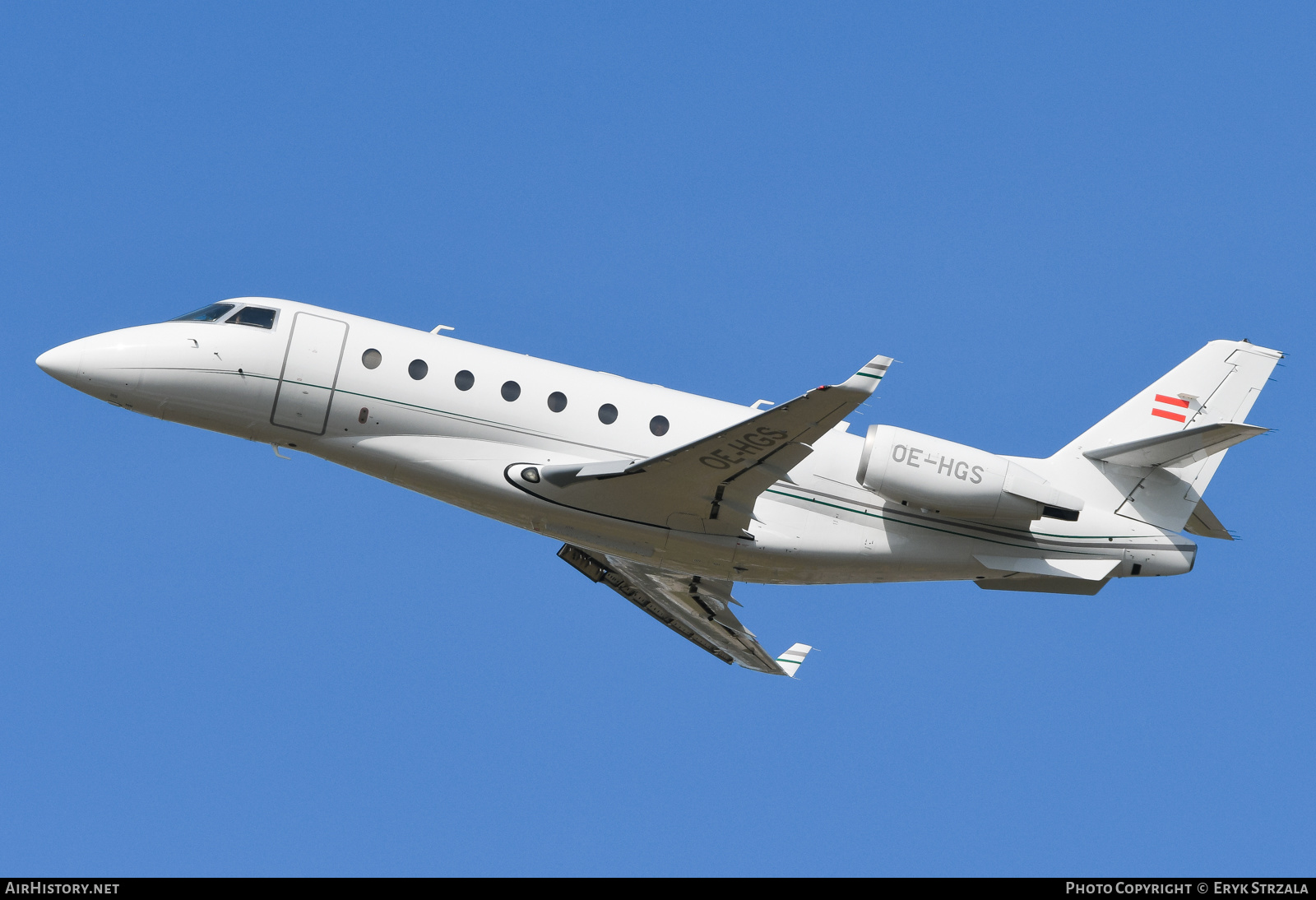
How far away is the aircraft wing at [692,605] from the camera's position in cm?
2497

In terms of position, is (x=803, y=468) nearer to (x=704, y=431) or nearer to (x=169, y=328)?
(x=704, y=431)

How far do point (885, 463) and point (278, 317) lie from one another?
9.84 metres

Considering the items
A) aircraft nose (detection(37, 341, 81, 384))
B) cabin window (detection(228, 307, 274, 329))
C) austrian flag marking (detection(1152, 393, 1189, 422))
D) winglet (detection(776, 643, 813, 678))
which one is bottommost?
winglet (detection(776, 643, 813, 678))

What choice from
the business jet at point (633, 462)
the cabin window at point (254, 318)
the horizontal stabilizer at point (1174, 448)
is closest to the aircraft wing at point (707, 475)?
the business jet at point (633, 462)

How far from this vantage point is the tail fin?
22312mm

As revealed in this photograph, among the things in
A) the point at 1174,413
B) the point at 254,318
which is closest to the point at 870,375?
the point at 1174,413

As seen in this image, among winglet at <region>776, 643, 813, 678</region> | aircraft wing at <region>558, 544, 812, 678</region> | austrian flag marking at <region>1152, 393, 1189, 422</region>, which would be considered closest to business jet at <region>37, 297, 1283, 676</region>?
austrian flag marking at <region>1152, 393, 1189, 422</region>

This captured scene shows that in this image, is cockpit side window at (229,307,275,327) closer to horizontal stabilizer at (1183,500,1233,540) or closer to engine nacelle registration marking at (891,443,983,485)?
engine nacelle registration marking at (891,443,983,485)

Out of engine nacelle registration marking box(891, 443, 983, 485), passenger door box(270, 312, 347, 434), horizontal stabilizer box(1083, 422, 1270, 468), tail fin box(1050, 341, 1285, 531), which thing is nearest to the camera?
horizontal stabilizer box(1083, 422, 1270, 468)

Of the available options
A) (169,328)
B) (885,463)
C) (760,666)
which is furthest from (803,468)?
(169,328)

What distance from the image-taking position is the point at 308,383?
21.7 m

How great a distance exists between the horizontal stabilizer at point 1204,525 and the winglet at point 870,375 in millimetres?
7531

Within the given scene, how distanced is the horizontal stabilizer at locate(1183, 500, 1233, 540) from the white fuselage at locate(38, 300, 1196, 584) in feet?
1.56

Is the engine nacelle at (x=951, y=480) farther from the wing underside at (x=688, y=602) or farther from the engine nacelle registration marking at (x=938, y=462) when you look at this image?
the wing underside at (x=688, y=602)
